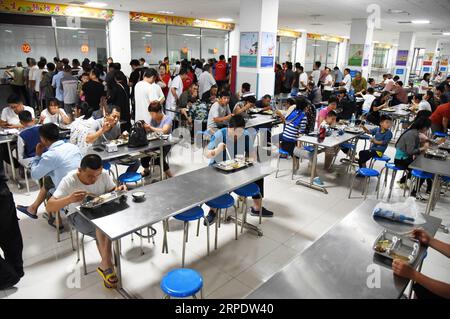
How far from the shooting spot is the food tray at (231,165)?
3.34 metres

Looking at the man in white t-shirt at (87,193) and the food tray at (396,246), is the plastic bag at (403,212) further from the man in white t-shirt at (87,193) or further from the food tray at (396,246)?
the man in white t-shirt at (87,193)

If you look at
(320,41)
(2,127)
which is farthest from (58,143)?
(320,41)

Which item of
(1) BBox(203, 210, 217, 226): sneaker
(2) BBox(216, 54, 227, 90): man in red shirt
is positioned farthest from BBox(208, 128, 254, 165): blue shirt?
(2) BBox(216, 54, 227, 90): man in red shirt

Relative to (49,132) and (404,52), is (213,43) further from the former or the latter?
(49,132)

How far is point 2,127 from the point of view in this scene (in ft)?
15.8

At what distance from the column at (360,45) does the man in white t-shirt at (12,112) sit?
1119 centimetres

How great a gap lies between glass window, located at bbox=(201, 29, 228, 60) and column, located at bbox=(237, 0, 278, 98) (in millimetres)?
7552

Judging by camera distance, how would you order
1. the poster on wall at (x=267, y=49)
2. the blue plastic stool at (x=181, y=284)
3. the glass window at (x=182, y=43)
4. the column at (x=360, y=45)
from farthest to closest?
the glass window at (x=182, y=43)
the column at (x=360, y=45)
the poster on wall at (x=267, y=49)
the blue plastic stool at (x=181, y=284)

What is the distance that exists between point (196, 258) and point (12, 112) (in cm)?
385

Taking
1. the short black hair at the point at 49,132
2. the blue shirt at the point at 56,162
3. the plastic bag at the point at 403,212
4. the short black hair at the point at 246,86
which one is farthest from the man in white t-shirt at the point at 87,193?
the short black hair at the point at 246,86

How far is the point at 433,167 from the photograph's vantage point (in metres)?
3.88

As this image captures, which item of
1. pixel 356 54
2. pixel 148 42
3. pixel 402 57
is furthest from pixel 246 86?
pixel 402 57
